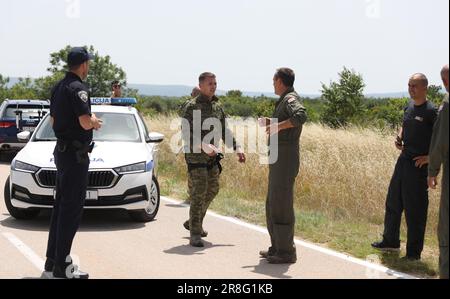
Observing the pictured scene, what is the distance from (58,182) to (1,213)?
433 centimetres

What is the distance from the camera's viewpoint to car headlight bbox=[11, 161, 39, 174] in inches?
351

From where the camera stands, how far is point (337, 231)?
8.66m

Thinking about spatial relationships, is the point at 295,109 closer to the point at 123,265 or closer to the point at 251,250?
the point at 251,250

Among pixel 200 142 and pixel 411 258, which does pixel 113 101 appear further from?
pixel 411 258

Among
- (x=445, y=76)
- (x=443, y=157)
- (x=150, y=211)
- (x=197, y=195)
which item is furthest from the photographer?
(x=150, y=211)

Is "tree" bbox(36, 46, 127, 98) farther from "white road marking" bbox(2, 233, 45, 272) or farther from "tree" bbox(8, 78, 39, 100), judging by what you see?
"white road marking" bbox(2, 233, 45, 272)

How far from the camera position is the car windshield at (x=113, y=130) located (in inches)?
400

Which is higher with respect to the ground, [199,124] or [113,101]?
[113,101]

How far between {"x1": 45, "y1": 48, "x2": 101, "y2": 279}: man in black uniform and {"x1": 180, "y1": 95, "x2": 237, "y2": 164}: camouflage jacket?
1.97m

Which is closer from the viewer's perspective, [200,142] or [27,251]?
[27,251]

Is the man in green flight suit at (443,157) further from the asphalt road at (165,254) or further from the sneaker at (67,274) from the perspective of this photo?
the sneaker at (67,274)

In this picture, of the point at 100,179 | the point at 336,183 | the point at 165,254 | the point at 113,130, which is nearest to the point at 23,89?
the point at 336,183

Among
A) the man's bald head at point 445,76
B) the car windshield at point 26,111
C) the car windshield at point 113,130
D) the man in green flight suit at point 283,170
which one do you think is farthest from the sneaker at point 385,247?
the car windshield at point 26,111

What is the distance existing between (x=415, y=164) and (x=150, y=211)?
4.06 meters
